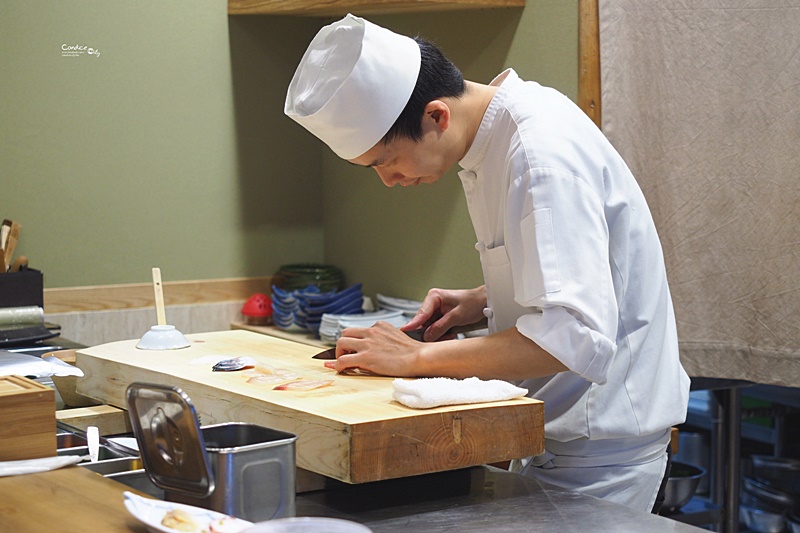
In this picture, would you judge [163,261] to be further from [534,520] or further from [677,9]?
[534,520]

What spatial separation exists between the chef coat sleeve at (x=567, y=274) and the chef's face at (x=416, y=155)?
0.64ft

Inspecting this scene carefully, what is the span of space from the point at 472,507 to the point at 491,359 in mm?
235

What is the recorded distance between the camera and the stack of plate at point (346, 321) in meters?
3.28

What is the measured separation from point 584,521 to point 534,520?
2.6 inches

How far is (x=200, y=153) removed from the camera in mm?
3592

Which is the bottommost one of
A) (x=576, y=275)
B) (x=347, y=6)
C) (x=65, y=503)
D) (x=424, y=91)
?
(x=65, y=503)

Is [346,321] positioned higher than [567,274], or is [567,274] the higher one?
[567,274]

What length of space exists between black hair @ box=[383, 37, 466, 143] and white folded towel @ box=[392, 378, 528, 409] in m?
0.43

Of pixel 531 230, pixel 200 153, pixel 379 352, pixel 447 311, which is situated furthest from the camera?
pixel 200 153

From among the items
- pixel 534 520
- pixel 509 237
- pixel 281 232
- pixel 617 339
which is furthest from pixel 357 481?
pixel 281 232

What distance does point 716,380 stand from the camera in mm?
2789

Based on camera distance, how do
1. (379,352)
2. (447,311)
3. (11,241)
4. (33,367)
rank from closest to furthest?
(379,352) → (33,367) → (447,311) → (11,241)

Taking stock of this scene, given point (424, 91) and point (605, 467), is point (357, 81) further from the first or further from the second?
point (605, 467)

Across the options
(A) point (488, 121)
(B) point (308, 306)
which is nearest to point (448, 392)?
(A) point (488, 121)
